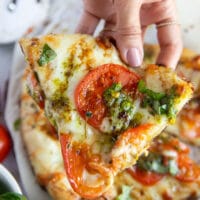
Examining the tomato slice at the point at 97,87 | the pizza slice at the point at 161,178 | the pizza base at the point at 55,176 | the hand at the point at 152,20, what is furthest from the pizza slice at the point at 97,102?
the pizza slice at the point at 161,178

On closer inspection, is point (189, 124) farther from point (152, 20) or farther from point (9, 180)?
point (9, 180)

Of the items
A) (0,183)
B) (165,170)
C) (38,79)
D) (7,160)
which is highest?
(38,79)

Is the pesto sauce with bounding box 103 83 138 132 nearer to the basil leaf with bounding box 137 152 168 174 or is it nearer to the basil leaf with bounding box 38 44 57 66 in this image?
the basil leaf with bounding box 38 44 57 66

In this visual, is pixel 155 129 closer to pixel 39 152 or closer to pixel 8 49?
pixel 39 152

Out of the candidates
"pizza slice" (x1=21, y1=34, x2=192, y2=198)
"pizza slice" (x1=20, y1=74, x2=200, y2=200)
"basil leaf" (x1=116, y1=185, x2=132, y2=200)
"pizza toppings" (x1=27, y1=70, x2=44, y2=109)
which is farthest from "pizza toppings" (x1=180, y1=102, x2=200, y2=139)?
"pizza toppings" (x1=27, y1=70, x2=44, y2=109)

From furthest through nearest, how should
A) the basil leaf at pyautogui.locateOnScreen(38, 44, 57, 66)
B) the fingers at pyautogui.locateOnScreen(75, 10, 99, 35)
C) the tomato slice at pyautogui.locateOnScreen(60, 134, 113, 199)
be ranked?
the fingers at pyautogui.locateOnScreen(75, 10, 99, 35) < the basil leaf at pyautogui.locateOnScreen(38, 44, 57, 66) < the tomato slice at pyautogui.locateOnScreen(60, 134, 113, 199)

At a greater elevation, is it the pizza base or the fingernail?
the fingernail

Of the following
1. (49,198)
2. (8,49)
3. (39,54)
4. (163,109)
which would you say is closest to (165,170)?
(49,198)
